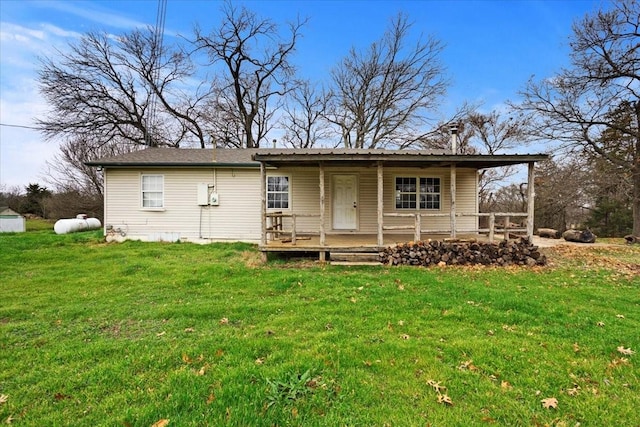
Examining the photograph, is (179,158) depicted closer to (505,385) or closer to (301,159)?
(301,159)

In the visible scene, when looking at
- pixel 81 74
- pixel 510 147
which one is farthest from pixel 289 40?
pixel 510 147

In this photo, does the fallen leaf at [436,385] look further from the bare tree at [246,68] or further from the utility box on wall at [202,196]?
the bare tree at [246,68]

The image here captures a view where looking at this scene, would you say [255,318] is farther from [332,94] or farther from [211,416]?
[332,94]

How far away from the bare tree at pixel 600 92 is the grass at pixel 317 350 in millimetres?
11471

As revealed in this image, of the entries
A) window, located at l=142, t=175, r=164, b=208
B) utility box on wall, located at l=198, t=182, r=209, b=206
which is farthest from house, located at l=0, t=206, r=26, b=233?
utility box on wall, located at l=198, t=182, r=209, b=206

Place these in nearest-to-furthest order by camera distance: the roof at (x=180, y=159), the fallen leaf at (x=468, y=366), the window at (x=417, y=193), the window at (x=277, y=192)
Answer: the fallen leaf at (x=468, y=366) → the roof at (x=180, y=159) → the window at (x=277, y=192) → the window at (x=417, y=193)

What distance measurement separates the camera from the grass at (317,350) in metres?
2.44

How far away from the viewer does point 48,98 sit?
19750 mm

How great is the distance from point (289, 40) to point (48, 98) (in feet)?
54.2

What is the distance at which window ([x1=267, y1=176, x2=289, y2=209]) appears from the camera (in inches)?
453

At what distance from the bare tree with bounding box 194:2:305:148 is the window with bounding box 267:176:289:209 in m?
13.4

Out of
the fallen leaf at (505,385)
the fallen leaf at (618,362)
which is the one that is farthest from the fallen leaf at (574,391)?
the fallen leaf at (618,362)

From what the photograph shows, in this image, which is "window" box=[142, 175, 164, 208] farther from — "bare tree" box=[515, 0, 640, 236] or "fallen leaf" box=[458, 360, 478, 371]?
"bare tree" box=[515, 0, 640, 236]

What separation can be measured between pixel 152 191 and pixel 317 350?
10385 millimetres
